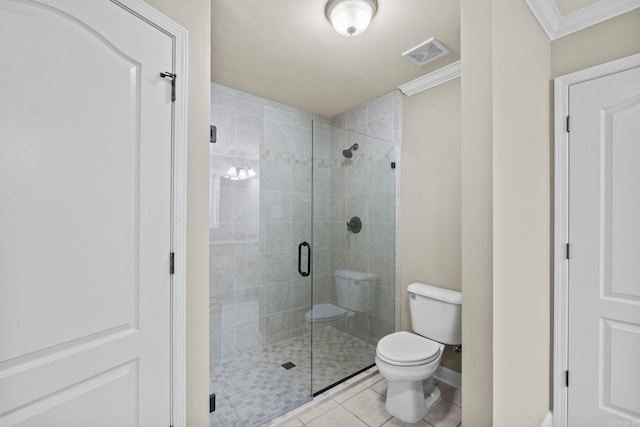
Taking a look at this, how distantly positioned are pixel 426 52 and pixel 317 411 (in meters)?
2.58

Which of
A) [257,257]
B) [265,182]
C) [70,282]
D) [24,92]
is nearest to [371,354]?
[257,257]

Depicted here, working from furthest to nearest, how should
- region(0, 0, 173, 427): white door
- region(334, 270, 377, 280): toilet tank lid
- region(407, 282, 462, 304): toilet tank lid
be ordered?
1. region(334, 270, 377, 280): toilet tank lid
2. region(407, 282, 462, 304): toilet tank lid
3. region(0, 0, 173, 427): white door

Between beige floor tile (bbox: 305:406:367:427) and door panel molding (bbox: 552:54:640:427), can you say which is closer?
door panel molding (bbox: 552:54:640:427)

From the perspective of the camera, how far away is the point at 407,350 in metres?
1.91

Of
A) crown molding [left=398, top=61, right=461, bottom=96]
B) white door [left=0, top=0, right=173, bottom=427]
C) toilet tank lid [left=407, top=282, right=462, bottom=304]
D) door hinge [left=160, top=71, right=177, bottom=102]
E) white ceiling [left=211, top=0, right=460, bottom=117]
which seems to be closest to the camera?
white door [left=0, top=0, right=173, bottom=427]

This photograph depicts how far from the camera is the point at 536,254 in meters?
1.57

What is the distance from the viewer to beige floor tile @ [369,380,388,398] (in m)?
2.12

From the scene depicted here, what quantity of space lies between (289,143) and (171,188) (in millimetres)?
1225

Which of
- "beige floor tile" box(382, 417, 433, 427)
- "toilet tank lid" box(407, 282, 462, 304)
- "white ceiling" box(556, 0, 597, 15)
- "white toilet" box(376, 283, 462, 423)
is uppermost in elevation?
"white ceiling" box(556, 0, 597, 15)

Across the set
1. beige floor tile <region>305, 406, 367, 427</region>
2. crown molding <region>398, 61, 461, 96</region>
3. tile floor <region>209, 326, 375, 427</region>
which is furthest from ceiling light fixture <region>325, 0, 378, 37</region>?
beige floor tile <region>305, 406, 367, 427</region>

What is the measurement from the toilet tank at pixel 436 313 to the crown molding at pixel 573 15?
1.77m

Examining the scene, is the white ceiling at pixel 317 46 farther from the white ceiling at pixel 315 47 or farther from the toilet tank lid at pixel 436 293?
the toilet tank lid at pixel 436 293

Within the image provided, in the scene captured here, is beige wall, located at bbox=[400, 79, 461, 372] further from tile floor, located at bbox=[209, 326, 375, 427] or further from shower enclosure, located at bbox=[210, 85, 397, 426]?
tile floor, located at bbox=[209, 326, 375, 427]

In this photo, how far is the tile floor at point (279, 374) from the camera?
6.28 feet
